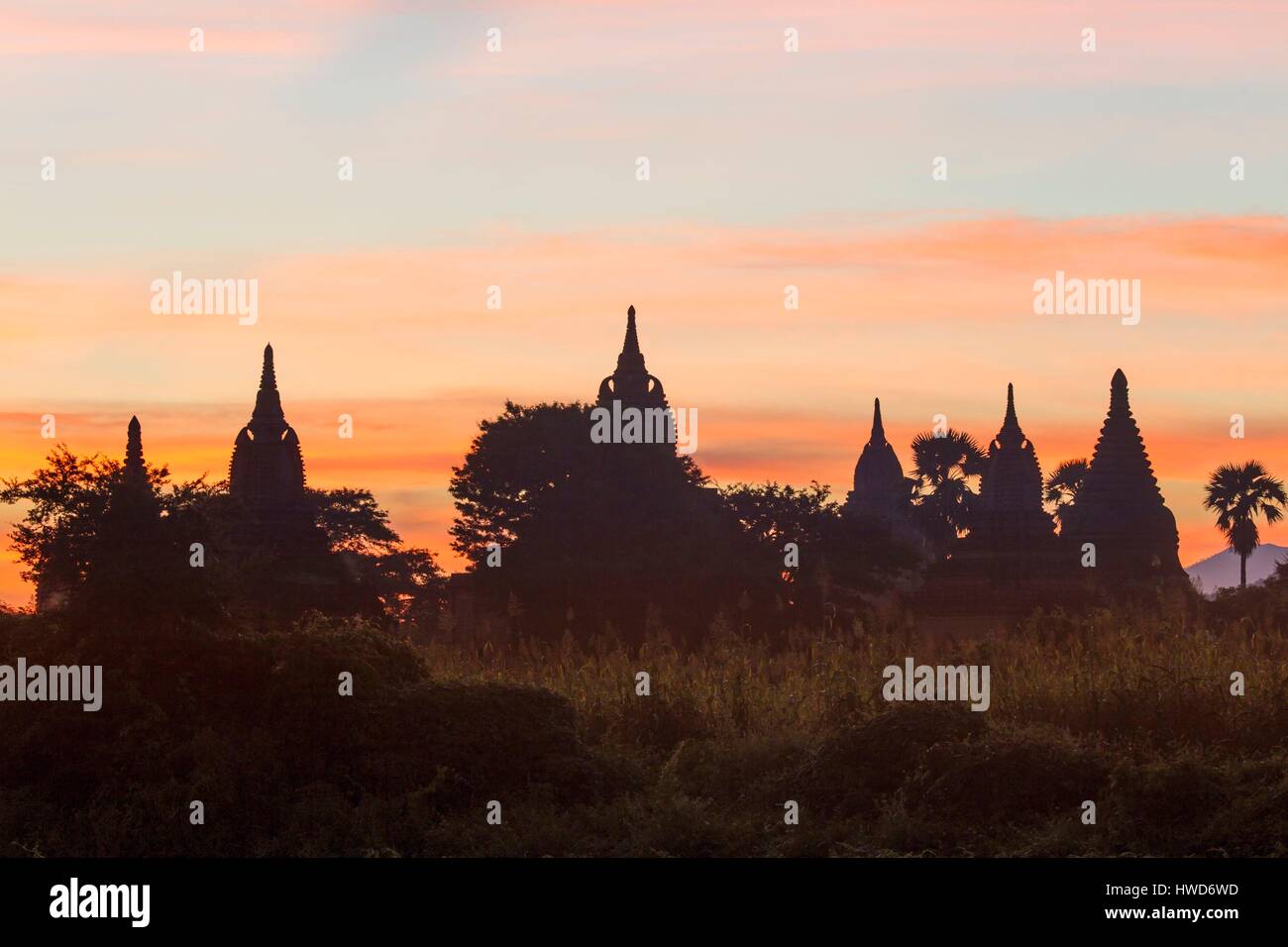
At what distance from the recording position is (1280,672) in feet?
63.4

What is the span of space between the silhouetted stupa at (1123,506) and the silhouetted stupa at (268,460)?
89.5 feet

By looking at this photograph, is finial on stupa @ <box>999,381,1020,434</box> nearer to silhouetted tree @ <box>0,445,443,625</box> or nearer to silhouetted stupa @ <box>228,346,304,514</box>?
silhouetted stupa @ <box>228,346,304,514</box>

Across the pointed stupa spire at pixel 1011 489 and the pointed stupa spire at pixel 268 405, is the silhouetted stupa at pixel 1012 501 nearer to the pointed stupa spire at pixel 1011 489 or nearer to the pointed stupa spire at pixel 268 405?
the pointed stupa spire at pixel 1011 489

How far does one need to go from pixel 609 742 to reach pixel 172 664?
14.4 feet

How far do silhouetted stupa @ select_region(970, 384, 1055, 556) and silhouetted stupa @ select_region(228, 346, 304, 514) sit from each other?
2115cm


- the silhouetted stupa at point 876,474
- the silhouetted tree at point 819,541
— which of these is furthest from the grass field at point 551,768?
the silhouetted stupa at point 876,474

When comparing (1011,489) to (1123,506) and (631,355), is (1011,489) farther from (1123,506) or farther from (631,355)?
(631,355)

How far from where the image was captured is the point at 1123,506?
67250 mm

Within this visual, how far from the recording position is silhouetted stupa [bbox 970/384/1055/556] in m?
58.1

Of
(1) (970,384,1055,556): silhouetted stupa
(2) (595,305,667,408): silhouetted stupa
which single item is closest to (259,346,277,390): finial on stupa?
(2) (595,305,667,408): silhouetted stupa
